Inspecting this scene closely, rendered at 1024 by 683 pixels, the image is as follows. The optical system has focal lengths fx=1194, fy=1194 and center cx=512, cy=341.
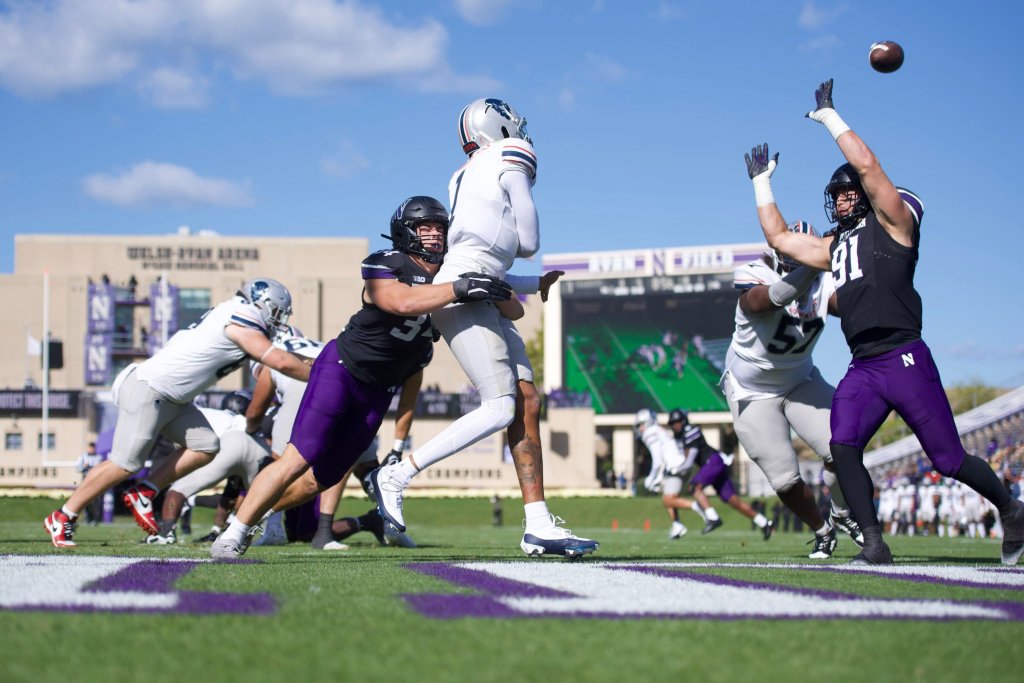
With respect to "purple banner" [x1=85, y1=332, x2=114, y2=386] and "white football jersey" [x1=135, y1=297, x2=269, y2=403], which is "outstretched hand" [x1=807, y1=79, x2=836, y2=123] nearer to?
"white football jersey" [x1=135, y1=297, x2=269, y2=403]

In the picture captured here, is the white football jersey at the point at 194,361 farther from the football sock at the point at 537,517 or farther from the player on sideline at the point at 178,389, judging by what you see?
the football sock at the point at 537,517

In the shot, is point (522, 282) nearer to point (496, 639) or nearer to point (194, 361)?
point (194, 361)

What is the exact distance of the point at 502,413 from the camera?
5.68m

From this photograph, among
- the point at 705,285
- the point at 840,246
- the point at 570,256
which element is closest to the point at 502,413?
the point at 840,246

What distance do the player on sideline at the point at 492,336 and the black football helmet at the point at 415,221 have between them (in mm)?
121

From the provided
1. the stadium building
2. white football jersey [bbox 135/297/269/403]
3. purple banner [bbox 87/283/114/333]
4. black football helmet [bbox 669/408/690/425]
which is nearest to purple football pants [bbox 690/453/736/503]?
black football helmet [bbox 669/408/690/425]

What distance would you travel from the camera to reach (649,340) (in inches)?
2103

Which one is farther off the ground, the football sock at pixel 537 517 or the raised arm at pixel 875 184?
the raised arm at pixel 875 184

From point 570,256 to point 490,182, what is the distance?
198 ft

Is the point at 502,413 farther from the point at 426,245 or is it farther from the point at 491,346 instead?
the point at 426,245

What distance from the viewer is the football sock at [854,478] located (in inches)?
231

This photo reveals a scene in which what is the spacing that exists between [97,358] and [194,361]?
195 ft

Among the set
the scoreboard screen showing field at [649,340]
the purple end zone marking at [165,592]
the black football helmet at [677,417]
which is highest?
the scoreboard screen showing field at [649,340]

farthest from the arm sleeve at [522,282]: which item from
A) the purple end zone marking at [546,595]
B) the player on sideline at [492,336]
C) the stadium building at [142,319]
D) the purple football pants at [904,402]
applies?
the stadium building at [142,319]
